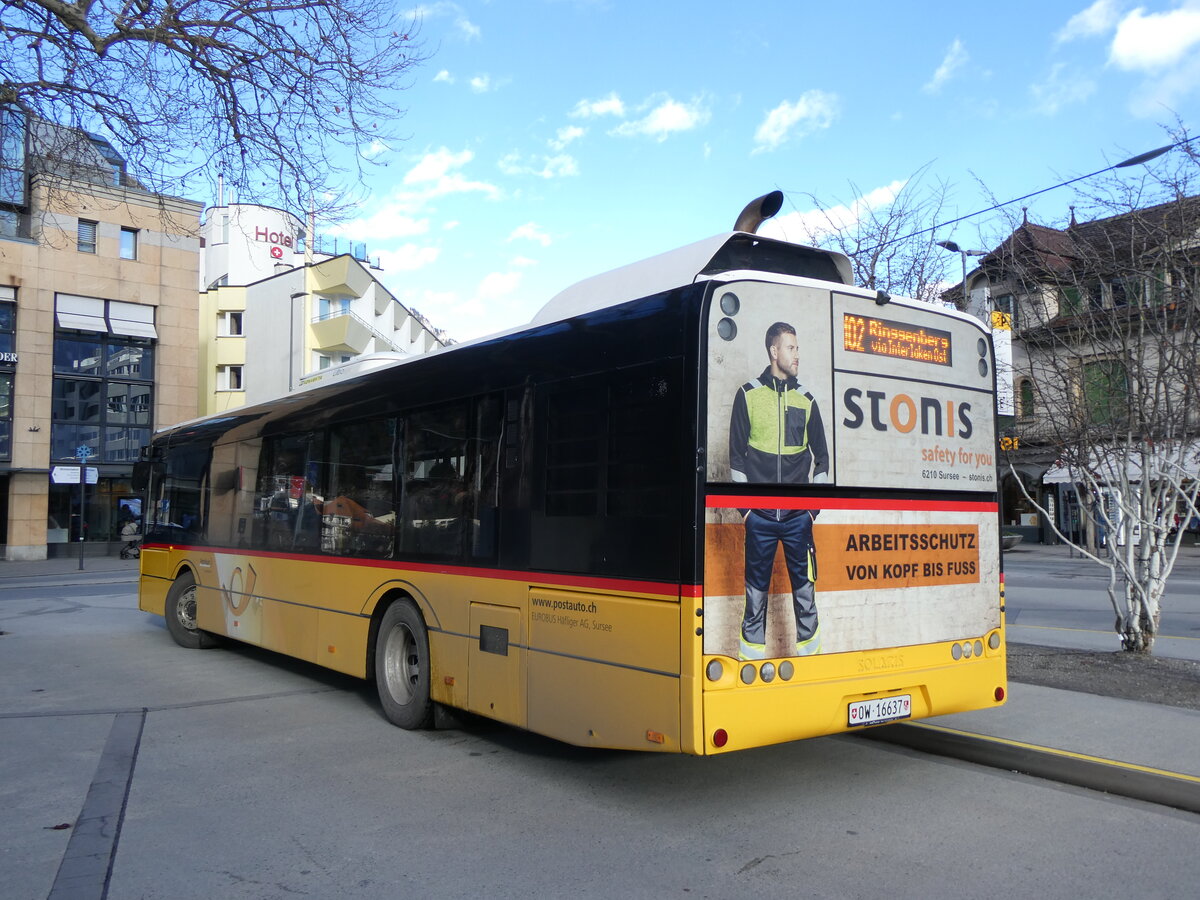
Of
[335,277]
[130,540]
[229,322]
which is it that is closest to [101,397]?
[130,540]

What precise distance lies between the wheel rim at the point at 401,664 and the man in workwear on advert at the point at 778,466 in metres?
3.52

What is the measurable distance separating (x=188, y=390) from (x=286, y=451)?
30.8m

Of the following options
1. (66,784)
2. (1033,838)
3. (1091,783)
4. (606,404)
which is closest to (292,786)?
(66,784)

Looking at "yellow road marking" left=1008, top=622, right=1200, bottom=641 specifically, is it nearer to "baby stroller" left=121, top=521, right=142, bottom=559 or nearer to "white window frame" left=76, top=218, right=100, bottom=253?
"baby stroller" left=121, top=521, right=142, bottom=559

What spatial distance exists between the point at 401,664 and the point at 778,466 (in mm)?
3979

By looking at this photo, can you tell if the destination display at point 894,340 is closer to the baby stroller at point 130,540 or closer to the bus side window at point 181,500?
the bus side window at point 181,500

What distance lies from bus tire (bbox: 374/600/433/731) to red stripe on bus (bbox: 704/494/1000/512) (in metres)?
3.21

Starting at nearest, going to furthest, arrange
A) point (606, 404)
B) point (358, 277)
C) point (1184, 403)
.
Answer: point (606, 404) < point (1184, 403) < point (358, 277)

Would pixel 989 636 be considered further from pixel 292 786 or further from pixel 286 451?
pixel 286 451

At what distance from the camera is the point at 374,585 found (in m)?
7.96

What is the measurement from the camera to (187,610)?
1224cm

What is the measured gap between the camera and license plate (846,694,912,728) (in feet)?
17.6

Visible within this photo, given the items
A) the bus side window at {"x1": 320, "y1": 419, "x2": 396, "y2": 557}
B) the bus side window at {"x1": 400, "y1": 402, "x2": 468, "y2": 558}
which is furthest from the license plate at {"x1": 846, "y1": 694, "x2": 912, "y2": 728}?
the bus side window at {"x1": 320, "y1": 419, "x2": 396, "y2": 557}

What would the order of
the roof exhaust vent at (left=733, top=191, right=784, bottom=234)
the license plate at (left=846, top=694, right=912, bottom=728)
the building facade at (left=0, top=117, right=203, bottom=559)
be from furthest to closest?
1. the building facade at (left=0, top=117, right=203, bottom=559)
2. the roof exhaust vent at (left=733, top=191, right=784, bottom=234)
3. the license plate at (left=846, top=694, right=912, bottom=728)
